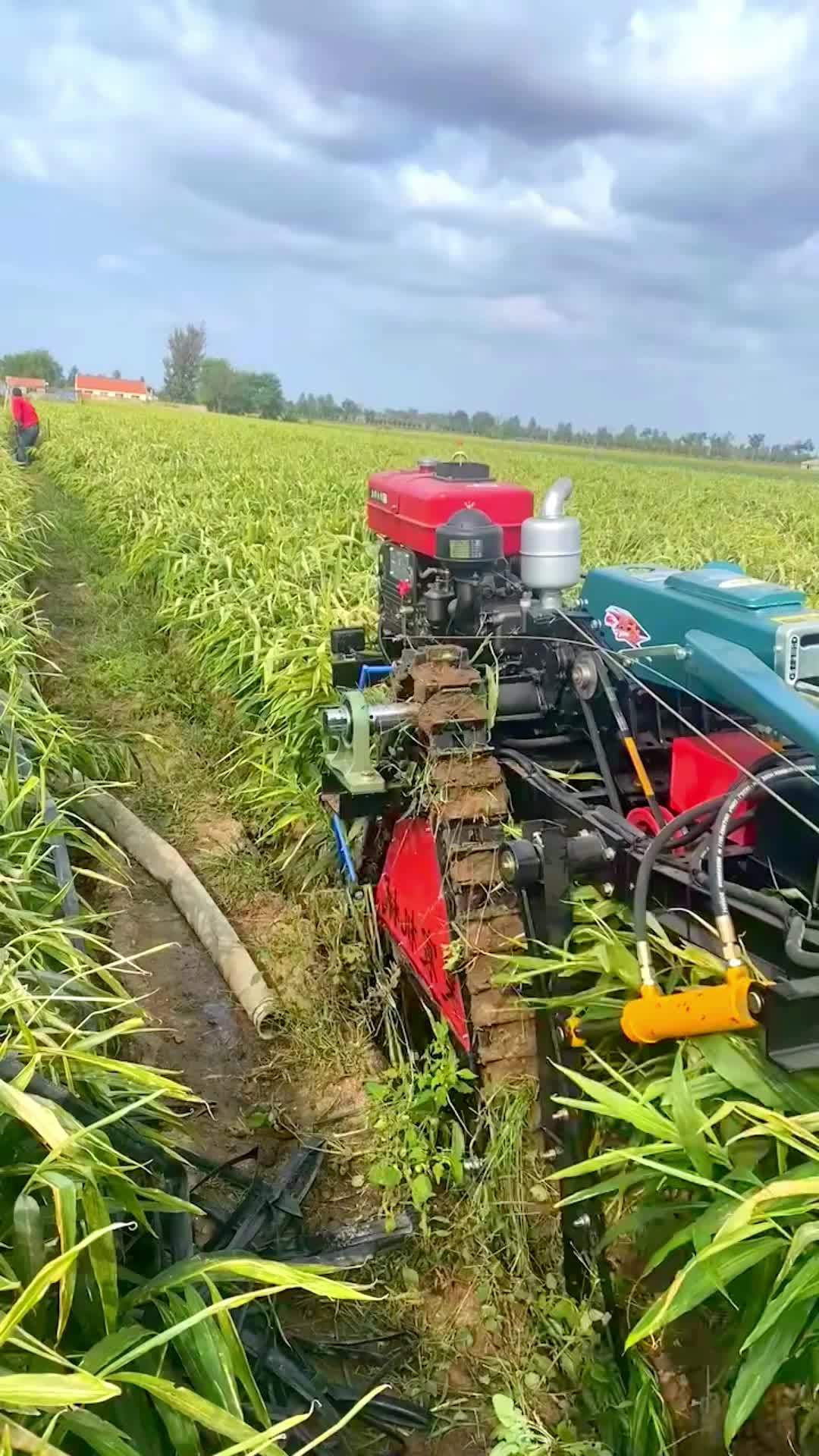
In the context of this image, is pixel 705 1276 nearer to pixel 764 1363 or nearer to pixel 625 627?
pixel 764 1363

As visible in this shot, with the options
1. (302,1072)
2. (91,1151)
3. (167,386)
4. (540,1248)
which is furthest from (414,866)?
(167,386)

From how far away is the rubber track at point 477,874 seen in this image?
243 centimetres

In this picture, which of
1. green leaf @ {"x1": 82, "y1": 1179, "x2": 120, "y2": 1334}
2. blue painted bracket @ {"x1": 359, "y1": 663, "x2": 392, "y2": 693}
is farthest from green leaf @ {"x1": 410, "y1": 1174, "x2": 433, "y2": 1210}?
blue painted bracket @ {"x1": 359, "y1": 663, "x2": 392, "y2": 693}

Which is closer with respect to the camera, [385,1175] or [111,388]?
[385,1175]

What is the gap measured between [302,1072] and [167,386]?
A: 3669 inches

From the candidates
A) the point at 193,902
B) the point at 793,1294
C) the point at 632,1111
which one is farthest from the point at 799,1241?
the point at 193,902

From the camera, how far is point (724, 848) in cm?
204

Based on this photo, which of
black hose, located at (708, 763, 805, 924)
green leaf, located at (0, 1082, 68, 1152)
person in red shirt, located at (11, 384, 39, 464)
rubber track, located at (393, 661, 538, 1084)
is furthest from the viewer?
person in red shirt, located at (11, 384, 39, 464)

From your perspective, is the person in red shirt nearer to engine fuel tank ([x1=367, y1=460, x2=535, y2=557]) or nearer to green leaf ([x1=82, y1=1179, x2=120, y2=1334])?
engine fuel tank ([x1=367, y1=460, x2=535, y2=557])

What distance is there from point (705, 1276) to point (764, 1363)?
12 cm

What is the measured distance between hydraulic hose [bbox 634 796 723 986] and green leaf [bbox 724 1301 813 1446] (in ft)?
1.76

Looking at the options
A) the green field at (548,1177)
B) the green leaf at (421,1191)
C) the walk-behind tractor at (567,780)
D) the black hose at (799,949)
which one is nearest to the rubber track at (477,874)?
the walk-behind tractor at (567,780)

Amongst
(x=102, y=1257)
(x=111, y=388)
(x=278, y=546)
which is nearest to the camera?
(x=102, y=1257)

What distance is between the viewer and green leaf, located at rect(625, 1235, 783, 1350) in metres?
1.50
